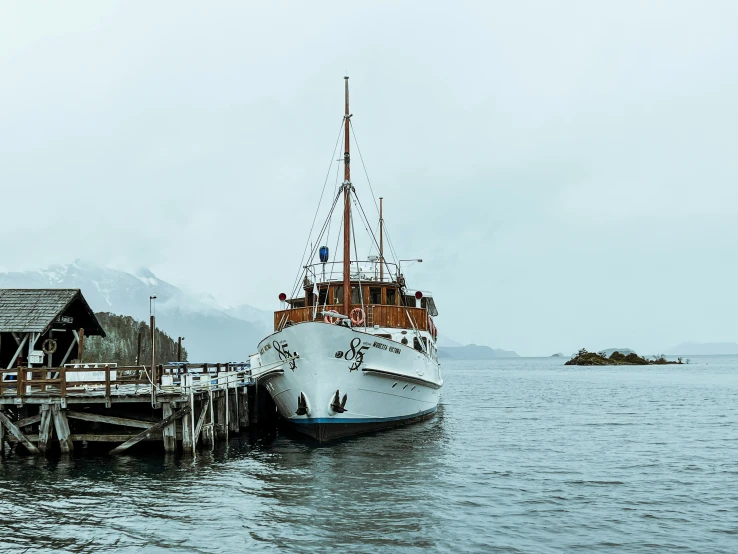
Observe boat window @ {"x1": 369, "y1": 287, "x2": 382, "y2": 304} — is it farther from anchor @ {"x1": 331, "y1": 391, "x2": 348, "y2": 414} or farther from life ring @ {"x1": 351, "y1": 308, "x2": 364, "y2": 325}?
anchor @ {"x1": 331, "y1": 391, "x2": 348, "y2": 414}

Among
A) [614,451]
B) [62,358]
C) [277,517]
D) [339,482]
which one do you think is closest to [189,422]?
[339,482]

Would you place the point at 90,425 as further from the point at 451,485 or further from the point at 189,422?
the point at 451,485

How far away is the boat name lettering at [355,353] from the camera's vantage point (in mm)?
23562

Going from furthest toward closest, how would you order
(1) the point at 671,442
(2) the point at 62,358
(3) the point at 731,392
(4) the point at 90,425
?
(3) the point at 731,392, (2) the point at 62,358, (1) the point at 671,442, (4) the point at 90,425

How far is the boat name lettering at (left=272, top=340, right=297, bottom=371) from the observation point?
24.2 m

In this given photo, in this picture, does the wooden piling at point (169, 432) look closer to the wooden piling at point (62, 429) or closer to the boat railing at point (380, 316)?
the wooden piling at point (62, 429)

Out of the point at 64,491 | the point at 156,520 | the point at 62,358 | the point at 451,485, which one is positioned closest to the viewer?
the point at 156,520

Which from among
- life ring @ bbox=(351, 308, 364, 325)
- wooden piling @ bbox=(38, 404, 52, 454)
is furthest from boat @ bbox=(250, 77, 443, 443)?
wooden piling @ bbox=(38, 404, 52, 454)

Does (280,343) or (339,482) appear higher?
(280,343)

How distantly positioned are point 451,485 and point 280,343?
9.13 m

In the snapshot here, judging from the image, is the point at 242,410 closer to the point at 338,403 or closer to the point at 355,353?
the point at 338,403

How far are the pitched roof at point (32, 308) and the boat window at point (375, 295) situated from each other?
42.2 feet

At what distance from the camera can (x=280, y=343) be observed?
2477 centimetres

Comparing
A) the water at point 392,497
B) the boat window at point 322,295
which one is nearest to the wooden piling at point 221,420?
the water at point 392,497
